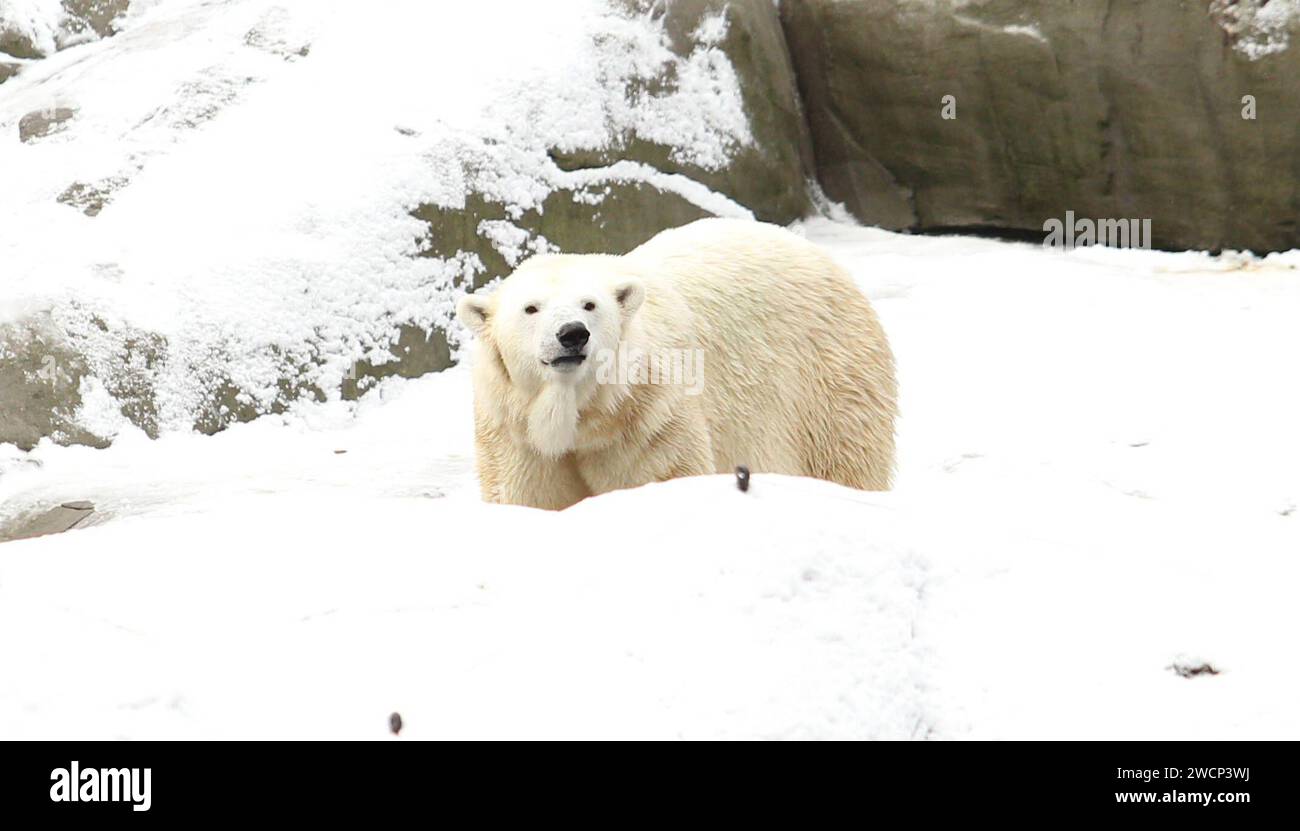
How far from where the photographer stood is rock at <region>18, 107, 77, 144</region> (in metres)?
7.18

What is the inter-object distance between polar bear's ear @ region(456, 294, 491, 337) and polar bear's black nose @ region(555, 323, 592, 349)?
444 millimetres

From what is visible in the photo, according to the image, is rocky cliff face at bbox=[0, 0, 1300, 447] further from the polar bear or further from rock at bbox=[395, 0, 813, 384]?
the polar bear

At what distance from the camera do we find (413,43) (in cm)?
765

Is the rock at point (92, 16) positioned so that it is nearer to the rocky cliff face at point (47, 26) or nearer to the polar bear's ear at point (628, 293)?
the rocky cliff face at point (47, 26)

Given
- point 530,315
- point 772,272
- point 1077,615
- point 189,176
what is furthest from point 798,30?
point 1077,615

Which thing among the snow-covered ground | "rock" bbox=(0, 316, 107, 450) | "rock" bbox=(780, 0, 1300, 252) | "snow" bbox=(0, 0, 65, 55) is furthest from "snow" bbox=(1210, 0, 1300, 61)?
"snow" bbox=(0, 0, 65, 55)

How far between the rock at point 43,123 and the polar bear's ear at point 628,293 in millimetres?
4175

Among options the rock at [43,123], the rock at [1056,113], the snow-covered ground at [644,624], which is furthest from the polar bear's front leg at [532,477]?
the rock at [1056,113]

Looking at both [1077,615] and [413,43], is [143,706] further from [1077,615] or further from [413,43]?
[413,43]

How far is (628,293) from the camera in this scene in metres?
4.16

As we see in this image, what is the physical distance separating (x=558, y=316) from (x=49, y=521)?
8.06 ft

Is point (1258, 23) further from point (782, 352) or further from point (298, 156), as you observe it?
point (298, 156)

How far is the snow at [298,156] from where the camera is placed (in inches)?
252

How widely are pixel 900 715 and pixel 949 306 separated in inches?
201
